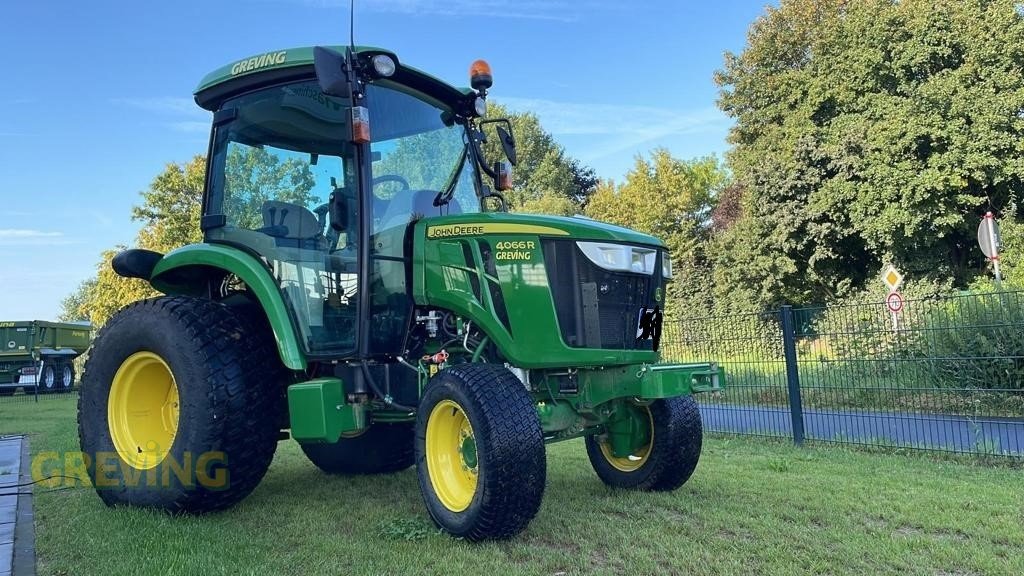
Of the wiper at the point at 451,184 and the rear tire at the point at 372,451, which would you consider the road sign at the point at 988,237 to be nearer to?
the wiper at the point at 451,184

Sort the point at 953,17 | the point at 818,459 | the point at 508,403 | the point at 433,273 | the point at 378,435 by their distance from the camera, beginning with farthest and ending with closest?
the point at 953,17, the point at 818,459, the point at 378,435, the point at 433,273, the point at 508,403

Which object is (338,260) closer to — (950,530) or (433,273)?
(433,273)

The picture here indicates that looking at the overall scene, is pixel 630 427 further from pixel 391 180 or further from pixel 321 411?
pixel 391 180

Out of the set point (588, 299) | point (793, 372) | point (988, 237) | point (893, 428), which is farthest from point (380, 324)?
point (988, 237)

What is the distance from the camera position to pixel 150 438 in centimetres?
472

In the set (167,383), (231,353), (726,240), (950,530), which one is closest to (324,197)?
(231,353)

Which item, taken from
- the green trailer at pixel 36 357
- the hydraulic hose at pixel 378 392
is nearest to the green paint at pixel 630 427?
the hydraulic hose at pixel 378 392

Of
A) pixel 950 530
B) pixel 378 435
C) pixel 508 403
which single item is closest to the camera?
pixel 508 403

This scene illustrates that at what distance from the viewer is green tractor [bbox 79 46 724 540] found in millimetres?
3830

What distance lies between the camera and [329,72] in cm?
391

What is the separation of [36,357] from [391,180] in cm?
2196

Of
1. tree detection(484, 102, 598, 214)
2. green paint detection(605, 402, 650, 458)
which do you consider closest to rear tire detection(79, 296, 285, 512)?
green paint detection(605, 402, 650, 458)

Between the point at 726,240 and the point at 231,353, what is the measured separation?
829 inches

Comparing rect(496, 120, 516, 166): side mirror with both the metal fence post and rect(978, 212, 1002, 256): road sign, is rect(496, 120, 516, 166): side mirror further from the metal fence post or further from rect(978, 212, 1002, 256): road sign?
rect(978, 212, 1002, 256): road sign
